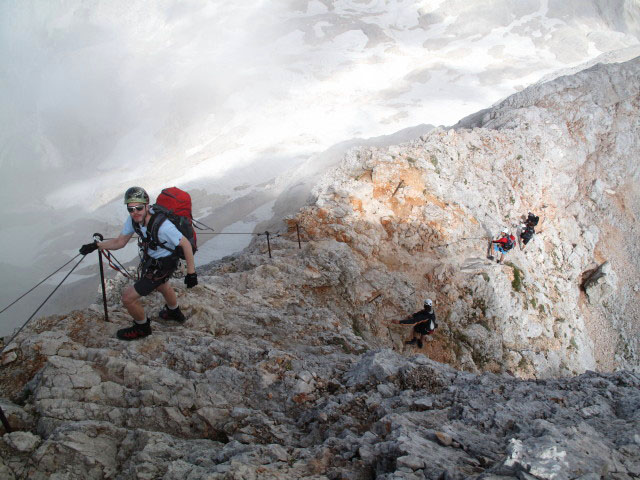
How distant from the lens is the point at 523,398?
5285 mm

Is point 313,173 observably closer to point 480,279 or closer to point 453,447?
point 480,279

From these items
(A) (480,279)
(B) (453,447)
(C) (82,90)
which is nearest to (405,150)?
(A) (480,279)

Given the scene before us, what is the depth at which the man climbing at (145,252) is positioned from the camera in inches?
231

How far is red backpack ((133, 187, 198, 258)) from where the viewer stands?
5914 millimetres

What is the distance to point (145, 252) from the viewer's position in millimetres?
6137

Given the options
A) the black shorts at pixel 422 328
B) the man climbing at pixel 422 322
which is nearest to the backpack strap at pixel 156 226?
the man climbing at pixel 422 322

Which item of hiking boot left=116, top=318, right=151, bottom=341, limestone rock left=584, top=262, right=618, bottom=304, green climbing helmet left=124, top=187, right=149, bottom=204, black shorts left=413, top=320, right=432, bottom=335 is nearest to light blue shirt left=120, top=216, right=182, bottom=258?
green climbing helmet left=124, top=187, right=149, bottom=204

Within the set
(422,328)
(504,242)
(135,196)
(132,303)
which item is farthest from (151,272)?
(504,242)

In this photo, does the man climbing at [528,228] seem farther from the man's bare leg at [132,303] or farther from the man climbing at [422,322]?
the man's bare leg at [132,303]

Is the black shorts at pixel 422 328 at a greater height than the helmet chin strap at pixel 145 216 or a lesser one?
lesser

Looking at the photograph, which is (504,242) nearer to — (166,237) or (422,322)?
(422,322)

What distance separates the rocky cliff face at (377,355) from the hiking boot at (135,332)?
5.3 inches

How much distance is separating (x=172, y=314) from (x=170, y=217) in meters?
2.40

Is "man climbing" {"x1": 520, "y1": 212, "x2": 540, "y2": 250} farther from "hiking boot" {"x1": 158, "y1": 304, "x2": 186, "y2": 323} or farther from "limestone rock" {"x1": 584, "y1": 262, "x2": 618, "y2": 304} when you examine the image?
"hiking boot" {"x1": 158, "y1": 304, "x2": 186, "y2": 323}
